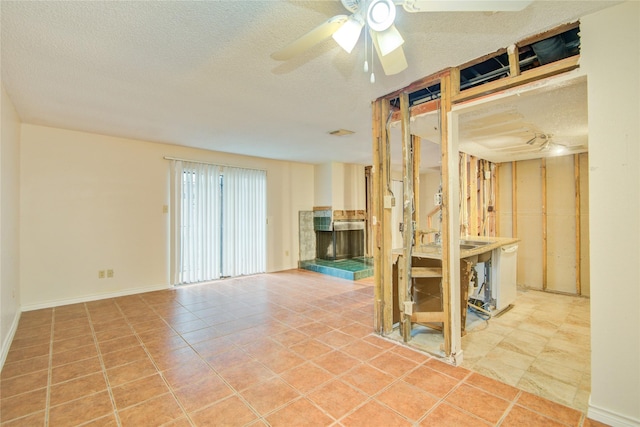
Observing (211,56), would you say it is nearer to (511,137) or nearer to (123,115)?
(123,115)

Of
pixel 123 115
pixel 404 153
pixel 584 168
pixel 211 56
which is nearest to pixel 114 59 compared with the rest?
pixel 211 56

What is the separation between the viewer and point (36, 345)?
8.91 ft

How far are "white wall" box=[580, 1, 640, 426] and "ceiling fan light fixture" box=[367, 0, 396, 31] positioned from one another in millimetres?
1225

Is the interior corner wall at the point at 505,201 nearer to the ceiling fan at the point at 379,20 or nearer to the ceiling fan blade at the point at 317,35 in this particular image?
the ceiling fan at the point at 379,20

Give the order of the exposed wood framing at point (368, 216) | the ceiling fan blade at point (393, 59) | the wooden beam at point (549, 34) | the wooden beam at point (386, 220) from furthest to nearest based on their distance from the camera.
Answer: the exposed wood framing at point (368, 216)
the wooden beam at point (386, 220)
the wooden beam at point (549, 34)
the ceiling fan blade at point (393, 59)

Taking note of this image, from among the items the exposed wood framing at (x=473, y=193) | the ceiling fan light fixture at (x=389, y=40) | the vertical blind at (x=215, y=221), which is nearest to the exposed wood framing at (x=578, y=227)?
the exposed wood framing at (x=473, y=193)

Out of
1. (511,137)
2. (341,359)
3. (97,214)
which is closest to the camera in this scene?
(341,359)

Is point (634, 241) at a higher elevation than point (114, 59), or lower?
lower

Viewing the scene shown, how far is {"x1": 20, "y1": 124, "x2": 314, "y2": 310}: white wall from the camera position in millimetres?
3729

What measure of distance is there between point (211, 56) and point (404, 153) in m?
1.77

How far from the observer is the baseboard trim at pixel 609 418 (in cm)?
157

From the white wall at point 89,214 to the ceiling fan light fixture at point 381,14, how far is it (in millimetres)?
4317

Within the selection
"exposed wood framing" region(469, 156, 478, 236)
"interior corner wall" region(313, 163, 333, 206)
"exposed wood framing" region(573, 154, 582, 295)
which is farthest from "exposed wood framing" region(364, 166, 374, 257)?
"exposed wood framing" region(573, 154, 582, 295)

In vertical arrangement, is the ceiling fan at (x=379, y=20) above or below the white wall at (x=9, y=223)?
above
